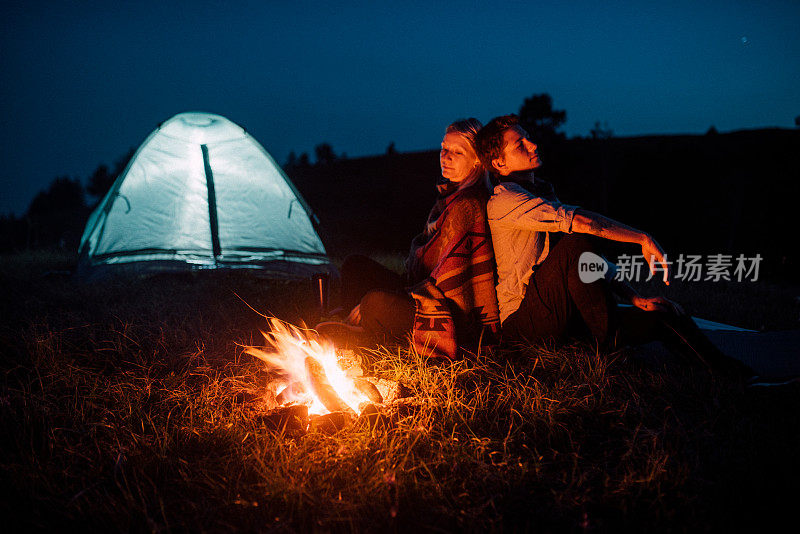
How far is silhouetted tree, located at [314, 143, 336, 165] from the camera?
33.4 metres

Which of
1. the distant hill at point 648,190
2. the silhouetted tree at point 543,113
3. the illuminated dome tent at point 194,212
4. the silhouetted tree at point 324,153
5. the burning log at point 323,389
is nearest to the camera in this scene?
the burning log at point 323,389

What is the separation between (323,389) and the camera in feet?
6.77

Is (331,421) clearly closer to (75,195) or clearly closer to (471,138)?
(471,138)

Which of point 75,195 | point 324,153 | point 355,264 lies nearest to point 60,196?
point 75,195

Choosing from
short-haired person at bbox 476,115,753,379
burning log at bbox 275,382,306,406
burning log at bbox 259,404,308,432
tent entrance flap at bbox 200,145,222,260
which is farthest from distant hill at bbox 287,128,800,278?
burning log at bbox 259,404,308,432

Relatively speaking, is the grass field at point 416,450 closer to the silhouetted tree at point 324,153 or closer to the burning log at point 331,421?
the burning log at point 331,421

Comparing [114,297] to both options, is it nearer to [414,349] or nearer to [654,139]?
[414,349]

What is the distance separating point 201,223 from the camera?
5.59m

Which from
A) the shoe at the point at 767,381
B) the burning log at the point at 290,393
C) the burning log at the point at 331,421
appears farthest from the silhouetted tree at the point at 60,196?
the shoe at the point at 767,381

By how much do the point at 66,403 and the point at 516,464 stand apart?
2152mm

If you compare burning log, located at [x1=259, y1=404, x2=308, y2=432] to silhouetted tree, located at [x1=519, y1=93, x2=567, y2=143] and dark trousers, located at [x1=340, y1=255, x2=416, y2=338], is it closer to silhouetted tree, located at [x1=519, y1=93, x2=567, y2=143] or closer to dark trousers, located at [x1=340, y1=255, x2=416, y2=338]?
dark trousers, located at [x1=340, y1=255, x2=416, y2=338]

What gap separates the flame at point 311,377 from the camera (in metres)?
2.09

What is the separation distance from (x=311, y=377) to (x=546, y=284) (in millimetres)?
1292

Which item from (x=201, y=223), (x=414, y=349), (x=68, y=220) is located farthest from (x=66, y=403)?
(x=68, y=220)
